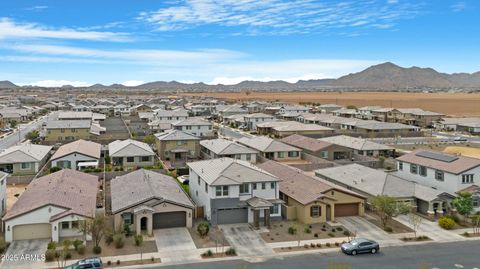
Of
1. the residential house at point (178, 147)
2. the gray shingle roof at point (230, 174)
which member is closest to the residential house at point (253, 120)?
the residential house at point (178, 147)

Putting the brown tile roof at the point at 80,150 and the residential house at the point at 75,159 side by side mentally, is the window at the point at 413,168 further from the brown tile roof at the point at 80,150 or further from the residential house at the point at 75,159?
the brown tile roof at the point at 80,150

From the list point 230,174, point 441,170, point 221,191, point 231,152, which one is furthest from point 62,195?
point 441,170

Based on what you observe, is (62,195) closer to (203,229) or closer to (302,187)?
(203,229)

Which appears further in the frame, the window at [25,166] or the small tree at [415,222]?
the window at [25,166]

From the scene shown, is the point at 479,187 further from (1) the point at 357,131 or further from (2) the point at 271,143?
(1) the point at 357,131

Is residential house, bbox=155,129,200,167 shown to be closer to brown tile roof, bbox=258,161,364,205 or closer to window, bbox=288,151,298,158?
window, bbox=288,151,298,158

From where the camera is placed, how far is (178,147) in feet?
243

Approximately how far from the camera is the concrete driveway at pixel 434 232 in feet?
122

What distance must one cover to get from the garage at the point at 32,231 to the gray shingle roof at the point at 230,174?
43.7 feet

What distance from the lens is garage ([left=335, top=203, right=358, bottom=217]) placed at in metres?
43.1

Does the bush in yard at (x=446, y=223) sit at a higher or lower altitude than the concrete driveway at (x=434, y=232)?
higher

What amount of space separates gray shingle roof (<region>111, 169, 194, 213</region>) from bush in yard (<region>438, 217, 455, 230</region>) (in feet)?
69.6

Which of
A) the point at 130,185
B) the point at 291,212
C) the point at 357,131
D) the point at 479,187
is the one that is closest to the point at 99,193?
the point at 130,185

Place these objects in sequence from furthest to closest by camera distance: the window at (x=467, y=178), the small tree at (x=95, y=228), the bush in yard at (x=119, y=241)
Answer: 1. the window at (x=467, y=178)
2. the bush in yard at (x=119, y=241)
3. the small tree at (x=95, y=228)
